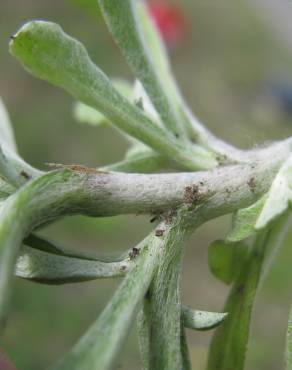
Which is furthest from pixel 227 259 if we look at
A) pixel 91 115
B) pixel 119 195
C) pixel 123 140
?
pixel 123 140

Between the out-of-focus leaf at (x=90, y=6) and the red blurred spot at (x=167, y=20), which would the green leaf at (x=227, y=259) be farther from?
the red blurred spot at (x=167, y=20)

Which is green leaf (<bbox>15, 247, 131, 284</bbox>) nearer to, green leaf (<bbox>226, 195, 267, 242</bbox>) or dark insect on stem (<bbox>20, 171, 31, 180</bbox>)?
dark insect on stem (<bbox>20, 171, 31, 180</bbox>)

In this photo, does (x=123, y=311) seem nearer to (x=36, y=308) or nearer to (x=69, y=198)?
(x=69, y=198)

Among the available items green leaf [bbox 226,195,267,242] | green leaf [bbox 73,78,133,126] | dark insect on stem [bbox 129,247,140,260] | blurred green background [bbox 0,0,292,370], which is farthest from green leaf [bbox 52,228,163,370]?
blurred green background [bbox 0,0,292,370]

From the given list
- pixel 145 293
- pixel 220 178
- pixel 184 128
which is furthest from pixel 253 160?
pixel 145 293

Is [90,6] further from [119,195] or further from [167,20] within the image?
[167,20]

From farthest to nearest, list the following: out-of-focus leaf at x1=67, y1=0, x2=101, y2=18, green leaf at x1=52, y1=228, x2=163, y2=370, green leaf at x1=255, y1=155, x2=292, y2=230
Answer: out-of-focus leaf at x1=67, y1=0, x2=101, y2=18 < green leaf at x1=255, y1=155, x2=292, y2=230 < green leaf at x1=52, y1=228, x2=163, y2=370
